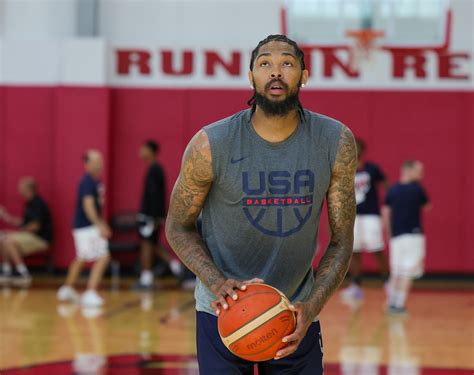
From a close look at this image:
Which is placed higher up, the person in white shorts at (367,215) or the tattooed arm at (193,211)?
the tattooed arm at (193,211)

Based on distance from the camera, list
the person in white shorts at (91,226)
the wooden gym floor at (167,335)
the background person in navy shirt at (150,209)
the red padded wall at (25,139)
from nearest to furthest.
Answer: the wooden gym floor at (167,335)
the person in white shorts at (91,226)
the background person in navy shirt at (150,209)
the red padded wall at (25,139)

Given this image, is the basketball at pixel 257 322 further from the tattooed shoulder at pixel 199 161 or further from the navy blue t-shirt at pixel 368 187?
the navy blue t-shirt at pixel 368 187

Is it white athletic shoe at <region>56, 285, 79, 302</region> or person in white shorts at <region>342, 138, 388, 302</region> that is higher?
person in white shorts at <region>342, 138, 388, 302</region>

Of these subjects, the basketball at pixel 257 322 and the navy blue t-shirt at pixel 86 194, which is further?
the navy blue t-shirt at pixel 86 194

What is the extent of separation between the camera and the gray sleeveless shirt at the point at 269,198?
3572mm

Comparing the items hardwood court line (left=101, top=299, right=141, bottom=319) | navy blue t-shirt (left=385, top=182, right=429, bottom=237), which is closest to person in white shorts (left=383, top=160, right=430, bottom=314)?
navy blue t-shirt (left=385, top=182, right=429, bottom=237)

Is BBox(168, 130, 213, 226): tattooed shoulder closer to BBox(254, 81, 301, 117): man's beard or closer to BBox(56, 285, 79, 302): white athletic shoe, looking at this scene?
BBox(254, 81, 301, 117): man's beard

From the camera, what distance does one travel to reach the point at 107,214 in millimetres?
13836

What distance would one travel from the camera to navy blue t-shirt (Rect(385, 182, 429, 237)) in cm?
1002

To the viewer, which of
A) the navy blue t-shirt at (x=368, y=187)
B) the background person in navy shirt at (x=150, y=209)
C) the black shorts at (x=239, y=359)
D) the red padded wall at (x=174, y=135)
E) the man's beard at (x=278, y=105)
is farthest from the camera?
the red padded wall at (x=174, y=135)

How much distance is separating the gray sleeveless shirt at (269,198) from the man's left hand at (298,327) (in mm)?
227

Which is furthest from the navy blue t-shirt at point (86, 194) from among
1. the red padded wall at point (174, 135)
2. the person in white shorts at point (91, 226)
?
the red padded wall at point (174, 135)

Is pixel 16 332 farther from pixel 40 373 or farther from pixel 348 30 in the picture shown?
pixel 348 30

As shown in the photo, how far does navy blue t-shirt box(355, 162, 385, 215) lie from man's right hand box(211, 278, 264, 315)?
26.1 ft
